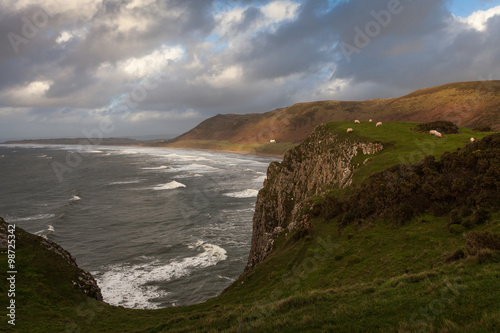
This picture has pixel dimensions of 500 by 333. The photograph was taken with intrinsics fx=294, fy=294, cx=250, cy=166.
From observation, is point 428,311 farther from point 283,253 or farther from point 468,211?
point 283,253

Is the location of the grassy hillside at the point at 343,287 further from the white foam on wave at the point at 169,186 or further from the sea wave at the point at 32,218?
the white foam on wave at the point at 169,186

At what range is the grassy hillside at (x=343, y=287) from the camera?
31.0 ft

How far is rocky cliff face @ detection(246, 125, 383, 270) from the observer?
1304 inches

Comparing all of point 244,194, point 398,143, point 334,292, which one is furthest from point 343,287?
point 244,194

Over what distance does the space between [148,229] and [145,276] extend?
16.5 metres

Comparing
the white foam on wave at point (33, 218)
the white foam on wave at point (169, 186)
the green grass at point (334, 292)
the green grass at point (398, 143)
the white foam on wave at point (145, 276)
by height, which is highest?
the green grass at point (398, 143)

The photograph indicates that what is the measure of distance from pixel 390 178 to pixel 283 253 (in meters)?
10.1

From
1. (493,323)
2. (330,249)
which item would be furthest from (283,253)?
(493,323)

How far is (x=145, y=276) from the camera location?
33562 millimetres

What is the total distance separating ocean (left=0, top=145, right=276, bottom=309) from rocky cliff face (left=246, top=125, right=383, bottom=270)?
610 cm

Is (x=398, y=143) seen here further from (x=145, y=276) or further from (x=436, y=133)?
(x=145, y=276)

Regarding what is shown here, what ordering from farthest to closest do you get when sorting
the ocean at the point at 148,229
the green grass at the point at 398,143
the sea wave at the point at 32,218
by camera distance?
1. the sea wave at the point at 32,218
2. the ocean at the point at 148,229
3. the green grass at the point at 398,143

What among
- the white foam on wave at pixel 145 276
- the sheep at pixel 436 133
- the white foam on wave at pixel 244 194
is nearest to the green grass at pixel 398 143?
the sheep at pixel 436 133

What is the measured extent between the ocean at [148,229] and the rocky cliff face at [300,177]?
610 cm
